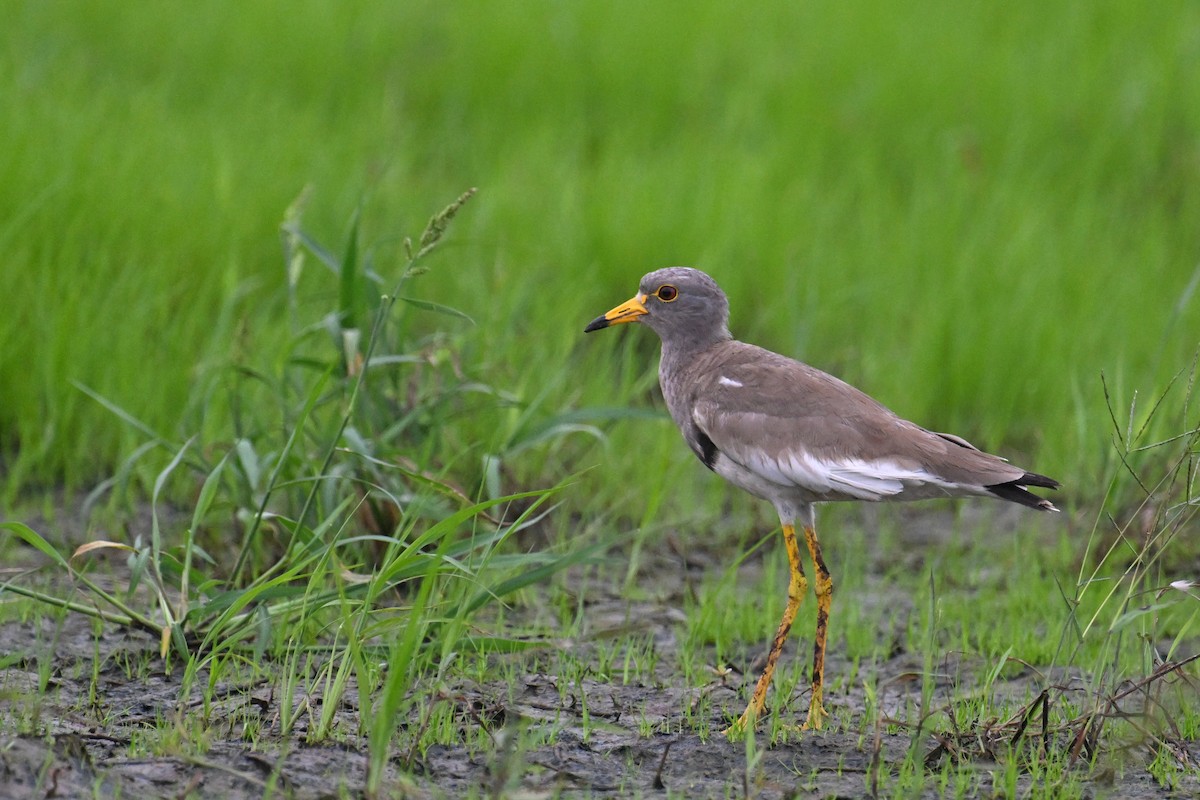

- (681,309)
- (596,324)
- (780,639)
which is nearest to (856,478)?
(780,639)

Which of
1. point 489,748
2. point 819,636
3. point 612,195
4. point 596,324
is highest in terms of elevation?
point 596,324

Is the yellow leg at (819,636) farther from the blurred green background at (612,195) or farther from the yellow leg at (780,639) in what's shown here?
the blurred green background at (612,195)

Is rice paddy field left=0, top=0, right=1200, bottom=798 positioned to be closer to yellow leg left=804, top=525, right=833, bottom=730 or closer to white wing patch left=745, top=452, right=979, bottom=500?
yellow leg left=804, top=525, right=833, bottom=730

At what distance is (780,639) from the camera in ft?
14.1

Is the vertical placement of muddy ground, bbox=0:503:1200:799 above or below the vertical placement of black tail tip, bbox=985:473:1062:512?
below

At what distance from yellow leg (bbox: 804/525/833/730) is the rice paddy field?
6 cm

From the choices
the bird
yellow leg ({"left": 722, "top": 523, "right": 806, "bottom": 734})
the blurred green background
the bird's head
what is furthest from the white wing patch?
the blurred green background

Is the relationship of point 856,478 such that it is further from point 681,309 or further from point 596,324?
point 596,324

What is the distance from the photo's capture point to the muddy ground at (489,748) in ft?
11.0

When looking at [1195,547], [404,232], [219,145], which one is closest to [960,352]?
[1195,547]

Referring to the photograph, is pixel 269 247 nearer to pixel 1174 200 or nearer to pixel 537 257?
pixel 537 257

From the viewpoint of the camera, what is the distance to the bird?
155 inches

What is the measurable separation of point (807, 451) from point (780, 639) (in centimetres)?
58

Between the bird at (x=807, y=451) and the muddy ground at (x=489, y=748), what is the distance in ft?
0.70
